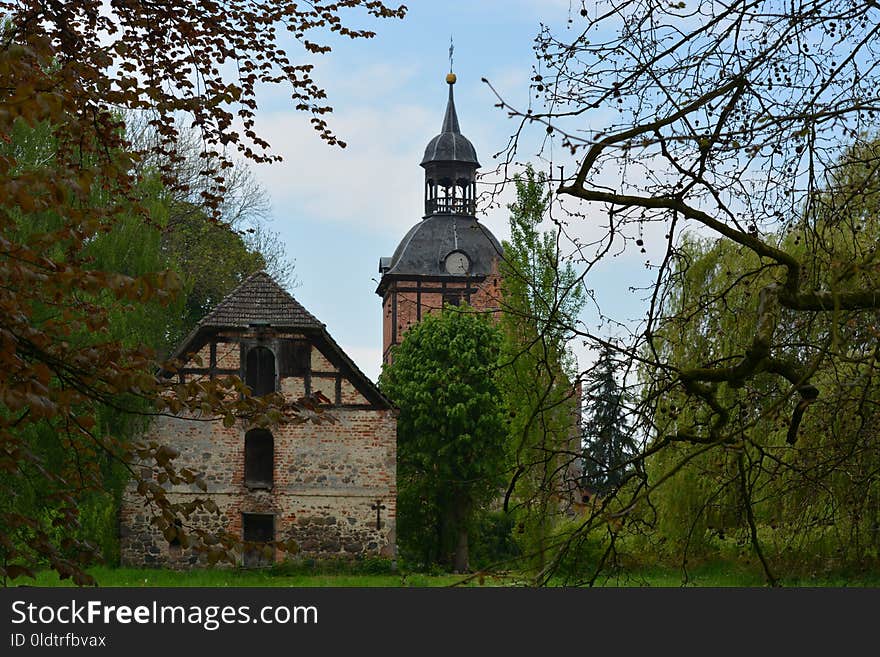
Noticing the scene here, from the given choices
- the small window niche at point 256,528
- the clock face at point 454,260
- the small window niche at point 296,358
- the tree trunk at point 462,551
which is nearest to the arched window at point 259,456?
the small window niche at point 256,528

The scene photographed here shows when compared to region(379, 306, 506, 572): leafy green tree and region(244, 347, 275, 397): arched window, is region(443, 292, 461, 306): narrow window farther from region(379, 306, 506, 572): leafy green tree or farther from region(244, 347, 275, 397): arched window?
region(244, 347, 275, 397): arched window

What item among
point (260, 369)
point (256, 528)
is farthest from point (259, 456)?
point (260, 369)

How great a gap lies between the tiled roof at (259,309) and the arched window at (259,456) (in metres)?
2.48

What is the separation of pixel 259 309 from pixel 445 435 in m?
8.32

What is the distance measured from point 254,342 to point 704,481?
35.3 feet

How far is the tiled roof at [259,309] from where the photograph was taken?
26375 mm

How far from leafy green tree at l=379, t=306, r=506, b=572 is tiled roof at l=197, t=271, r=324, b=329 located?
6107mm

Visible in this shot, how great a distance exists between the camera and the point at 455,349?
34.2 metres

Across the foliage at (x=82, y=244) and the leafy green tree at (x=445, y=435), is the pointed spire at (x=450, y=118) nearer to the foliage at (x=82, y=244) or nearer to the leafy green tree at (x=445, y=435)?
the leafy green tree at (x=445, y=435)

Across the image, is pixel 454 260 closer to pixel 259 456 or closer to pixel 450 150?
pixel 450 150

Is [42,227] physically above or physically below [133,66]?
above

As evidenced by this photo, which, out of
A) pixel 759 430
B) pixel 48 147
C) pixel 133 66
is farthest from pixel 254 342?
pixel 133 66
